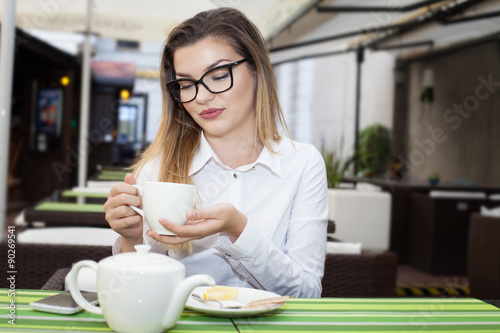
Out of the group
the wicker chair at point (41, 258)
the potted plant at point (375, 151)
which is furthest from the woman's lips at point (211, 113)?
the potted plant at point (375, 151)

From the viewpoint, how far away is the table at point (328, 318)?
2.76 feet

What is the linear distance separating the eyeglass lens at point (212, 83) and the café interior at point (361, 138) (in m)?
0.31

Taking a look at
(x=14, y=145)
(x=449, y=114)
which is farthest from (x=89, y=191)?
(x=14, y=145)

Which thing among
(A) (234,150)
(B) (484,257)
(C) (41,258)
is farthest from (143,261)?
(B) (484,257)

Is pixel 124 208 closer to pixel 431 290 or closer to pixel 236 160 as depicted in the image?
pixel 236 160

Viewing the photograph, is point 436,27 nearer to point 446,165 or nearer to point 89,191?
point 446,165

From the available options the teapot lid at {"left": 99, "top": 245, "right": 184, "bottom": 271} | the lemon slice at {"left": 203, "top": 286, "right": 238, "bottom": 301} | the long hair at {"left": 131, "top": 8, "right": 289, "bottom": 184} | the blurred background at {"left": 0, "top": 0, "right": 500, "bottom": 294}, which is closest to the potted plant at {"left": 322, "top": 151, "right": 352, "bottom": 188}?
the blurred background at {"left": 0, "top": 0, "right": 500, "bottom": 294}

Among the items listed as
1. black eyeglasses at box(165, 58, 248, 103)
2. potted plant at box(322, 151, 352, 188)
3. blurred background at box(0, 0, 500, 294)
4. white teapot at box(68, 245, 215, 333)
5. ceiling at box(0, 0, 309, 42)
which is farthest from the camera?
ceiling at box(0, 0, 309, 42)

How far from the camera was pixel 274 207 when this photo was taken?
1480 millimetres

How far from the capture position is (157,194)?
3.01 feet

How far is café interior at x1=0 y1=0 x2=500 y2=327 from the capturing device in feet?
8.43

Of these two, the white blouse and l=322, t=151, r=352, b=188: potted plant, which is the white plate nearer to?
the white blouse

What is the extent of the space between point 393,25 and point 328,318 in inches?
261

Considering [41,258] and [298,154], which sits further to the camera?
[41,258]
